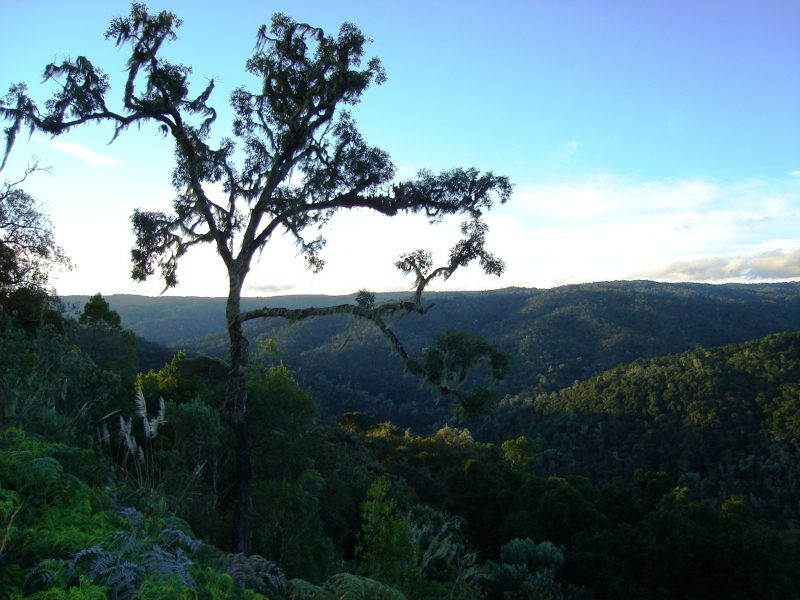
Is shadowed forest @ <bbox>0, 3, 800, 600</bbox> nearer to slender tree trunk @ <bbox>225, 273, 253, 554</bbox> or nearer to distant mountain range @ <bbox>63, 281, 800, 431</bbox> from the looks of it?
slender tree trunk @ <bbox>225, 273, 253, 554</bbox>

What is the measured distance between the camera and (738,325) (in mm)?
124875

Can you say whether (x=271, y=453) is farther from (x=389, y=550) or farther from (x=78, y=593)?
(x=78, y=593)

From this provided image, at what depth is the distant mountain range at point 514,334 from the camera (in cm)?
8831

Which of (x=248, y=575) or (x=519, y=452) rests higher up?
(x=248, y=575)

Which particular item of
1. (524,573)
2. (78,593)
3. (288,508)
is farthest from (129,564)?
(524,573)

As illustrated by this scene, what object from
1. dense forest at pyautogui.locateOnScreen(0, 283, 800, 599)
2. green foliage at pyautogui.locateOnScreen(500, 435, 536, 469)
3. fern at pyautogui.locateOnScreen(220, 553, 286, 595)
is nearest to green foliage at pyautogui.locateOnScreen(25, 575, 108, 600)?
dense forest at pyautogui.locateOnScreen(0, 283, 800, 599)

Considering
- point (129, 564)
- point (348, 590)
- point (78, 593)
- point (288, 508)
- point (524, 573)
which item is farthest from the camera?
point (524, 573)

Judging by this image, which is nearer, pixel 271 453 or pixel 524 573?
pixel 271 453

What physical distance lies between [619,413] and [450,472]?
46.4 meters

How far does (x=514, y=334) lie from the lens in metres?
117

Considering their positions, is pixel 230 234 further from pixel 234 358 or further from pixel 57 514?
pixel 57 514

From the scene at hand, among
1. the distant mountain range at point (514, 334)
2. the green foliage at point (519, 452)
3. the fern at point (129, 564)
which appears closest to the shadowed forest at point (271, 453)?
the fern at point (129, 564)

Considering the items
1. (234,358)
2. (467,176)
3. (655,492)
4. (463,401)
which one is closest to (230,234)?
(234,358)

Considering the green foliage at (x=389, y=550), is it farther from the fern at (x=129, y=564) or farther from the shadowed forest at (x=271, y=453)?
the fern at (x=129, y=564)
